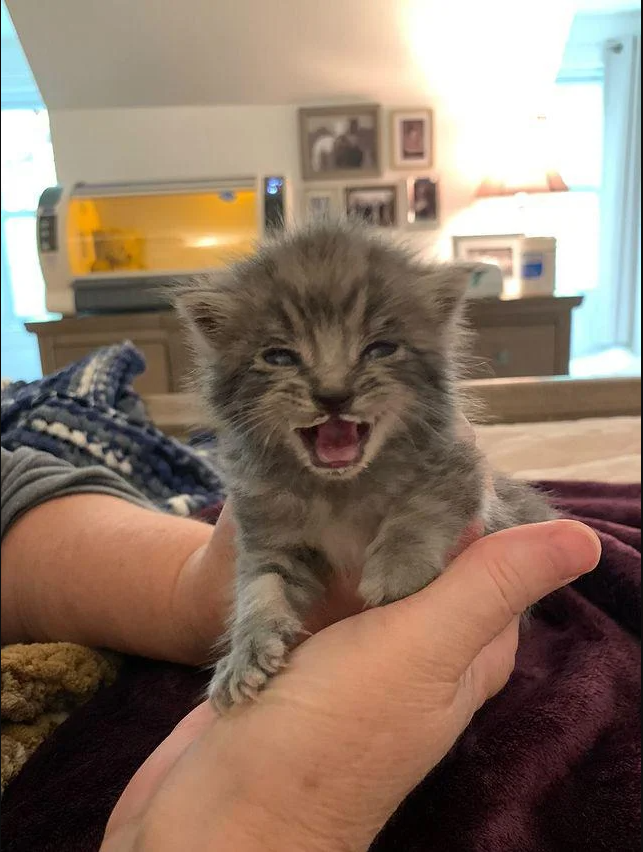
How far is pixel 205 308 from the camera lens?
49cm

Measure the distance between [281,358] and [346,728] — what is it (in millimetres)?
229

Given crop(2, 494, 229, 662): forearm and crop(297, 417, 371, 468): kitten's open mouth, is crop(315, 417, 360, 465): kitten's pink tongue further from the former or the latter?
crop(2, 494, 229, 662): forearm

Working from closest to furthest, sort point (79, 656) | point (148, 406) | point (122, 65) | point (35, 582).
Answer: point (122, 65) < point (79, 656) < point (35, 582) < point (148, 406)

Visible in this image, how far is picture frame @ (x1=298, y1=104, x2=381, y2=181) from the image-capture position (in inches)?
17.5

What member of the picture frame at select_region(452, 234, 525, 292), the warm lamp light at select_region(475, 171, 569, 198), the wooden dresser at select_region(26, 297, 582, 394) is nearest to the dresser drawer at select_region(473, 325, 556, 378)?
the wooden dresser at select_region(26, 297, 582, 394)

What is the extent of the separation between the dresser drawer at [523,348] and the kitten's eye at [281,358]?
1.83 m

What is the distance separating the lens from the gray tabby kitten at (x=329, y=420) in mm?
426

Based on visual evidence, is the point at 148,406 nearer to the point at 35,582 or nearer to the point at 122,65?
the point at 35,582

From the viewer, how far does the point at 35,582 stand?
0.79m

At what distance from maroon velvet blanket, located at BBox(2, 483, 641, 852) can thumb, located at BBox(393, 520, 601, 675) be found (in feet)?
0.43

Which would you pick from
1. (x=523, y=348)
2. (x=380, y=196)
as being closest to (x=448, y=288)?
(x=380, y=196)

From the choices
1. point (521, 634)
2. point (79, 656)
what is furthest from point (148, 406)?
point (521, 634)

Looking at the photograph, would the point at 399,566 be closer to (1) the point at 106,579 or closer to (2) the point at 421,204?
(1) the point at 106,579

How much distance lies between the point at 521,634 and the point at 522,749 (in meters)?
0.16
